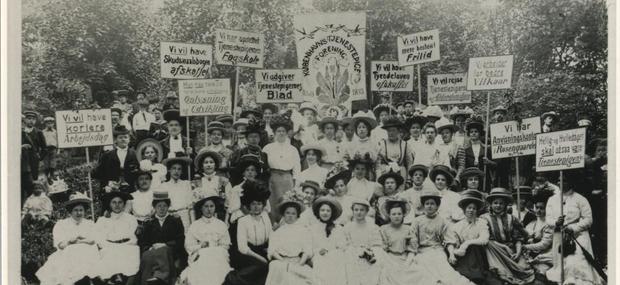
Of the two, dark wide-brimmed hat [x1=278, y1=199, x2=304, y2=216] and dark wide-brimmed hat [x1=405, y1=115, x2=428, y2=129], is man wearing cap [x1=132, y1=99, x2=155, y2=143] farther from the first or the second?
dark wide-brimmed hat [x1=405, y1=115, x2=428, y2=129]

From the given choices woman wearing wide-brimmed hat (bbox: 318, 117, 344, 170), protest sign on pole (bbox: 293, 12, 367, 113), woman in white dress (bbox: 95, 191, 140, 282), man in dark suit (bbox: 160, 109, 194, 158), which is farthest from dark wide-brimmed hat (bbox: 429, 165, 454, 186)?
woman in white dress (bbox: 95, 191, 140, 282)

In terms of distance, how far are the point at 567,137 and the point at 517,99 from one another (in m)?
0.79

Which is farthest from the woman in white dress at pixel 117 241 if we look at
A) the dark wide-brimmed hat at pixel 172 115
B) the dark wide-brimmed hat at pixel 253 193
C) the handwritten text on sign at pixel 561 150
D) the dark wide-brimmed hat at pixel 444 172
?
the handwritten text on sign at pixel 561 150

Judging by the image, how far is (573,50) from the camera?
937cm

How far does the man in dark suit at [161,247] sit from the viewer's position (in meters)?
8.52

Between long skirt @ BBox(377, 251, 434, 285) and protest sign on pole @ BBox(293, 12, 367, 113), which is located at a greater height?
protest sign on pole @ BBox(293, 12, 367, 113)

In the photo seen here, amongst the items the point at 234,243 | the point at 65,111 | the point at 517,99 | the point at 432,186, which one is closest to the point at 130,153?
the point at 65,111

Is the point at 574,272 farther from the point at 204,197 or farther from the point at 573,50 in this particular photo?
the point at 204,197

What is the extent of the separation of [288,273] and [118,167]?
246 cm

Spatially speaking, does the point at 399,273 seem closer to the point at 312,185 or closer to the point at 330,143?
the point at 312,185

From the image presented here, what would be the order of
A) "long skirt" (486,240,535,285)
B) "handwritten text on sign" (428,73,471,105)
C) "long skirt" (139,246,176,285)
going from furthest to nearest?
"handwritten text on sign" (428,73,471,105) < "long skirt" (486,240,535,285) < "long skirt" (139,246,176,285)

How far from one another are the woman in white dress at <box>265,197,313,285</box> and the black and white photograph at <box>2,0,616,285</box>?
17 mm

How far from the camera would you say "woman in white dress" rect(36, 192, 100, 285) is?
857 centimetres

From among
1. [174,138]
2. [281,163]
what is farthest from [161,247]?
[281,163]
